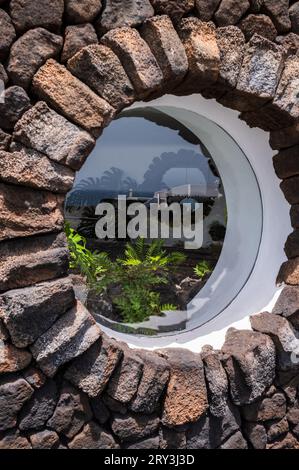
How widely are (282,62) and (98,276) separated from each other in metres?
2.67

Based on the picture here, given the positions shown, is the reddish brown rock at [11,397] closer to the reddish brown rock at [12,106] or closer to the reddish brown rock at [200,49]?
the reddish brown rock at [12,106]

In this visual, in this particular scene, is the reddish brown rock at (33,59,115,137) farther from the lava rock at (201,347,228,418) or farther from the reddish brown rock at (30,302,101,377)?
the lava rock at (201,347,228,418)

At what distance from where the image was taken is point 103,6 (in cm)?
192

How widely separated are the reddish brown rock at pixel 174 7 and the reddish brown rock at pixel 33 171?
85 cm

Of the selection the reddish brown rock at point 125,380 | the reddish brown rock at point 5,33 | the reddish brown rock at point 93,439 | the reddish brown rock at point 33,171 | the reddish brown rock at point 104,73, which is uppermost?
the reddish brown rock at point 5,33

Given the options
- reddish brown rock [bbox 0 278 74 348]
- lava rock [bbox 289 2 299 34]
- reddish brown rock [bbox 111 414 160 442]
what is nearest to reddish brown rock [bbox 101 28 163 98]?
lava rock [bbox 289 2 299 34]

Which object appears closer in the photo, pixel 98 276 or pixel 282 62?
pixel 282 62

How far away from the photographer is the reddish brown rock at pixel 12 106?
70.5 inches

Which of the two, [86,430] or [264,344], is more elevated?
[264,344]

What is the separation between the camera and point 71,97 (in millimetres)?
1874

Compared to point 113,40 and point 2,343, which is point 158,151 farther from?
point 2,343

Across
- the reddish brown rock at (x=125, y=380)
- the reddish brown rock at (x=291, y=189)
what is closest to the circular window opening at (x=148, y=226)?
the reddish brown rock at (x=291, y=189)
